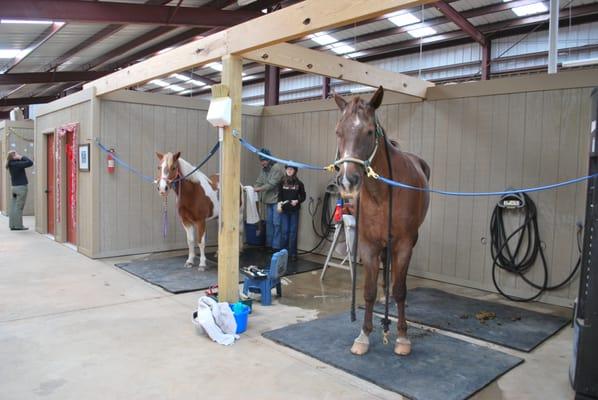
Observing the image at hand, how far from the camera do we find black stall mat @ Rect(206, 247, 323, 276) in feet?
18.8

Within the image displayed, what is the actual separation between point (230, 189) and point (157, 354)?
1.37m

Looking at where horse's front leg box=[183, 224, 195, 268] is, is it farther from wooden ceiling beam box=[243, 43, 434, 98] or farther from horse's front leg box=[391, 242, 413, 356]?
horse's front leg box=[391, 242, 413, 356]

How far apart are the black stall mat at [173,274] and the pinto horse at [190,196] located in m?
0.17

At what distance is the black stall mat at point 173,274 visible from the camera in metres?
4.78

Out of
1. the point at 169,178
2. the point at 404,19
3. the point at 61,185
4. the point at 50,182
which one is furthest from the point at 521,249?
the point at 50,182

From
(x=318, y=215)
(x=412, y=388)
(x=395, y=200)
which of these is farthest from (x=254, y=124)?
(x=412, y=388)

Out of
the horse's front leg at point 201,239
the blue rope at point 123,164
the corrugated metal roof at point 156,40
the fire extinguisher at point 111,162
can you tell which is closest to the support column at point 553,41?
the horse's front leg at point 201,239

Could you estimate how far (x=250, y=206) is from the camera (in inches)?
253

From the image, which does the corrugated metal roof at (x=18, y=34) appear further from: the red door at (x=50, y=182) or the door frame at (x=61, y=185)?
the door frame at (x=61, y=185)

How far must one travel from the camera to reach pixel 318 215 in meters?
6.75

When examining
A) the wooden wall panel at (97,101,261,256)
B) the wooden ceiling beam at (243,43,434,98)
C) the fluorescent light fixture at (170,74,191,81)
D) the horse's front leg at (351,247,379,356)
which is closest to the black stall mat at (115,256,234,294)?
the wooden wall panel at (97,101,261,256)

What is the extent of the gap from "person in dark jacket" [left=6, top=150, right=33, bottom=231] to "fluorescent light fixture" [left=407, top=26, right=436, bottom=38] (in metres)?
8.27

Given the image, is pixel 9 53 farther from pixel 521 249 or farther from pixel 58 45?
pixel 521 249

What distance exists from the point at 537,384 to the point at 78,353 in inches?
115
